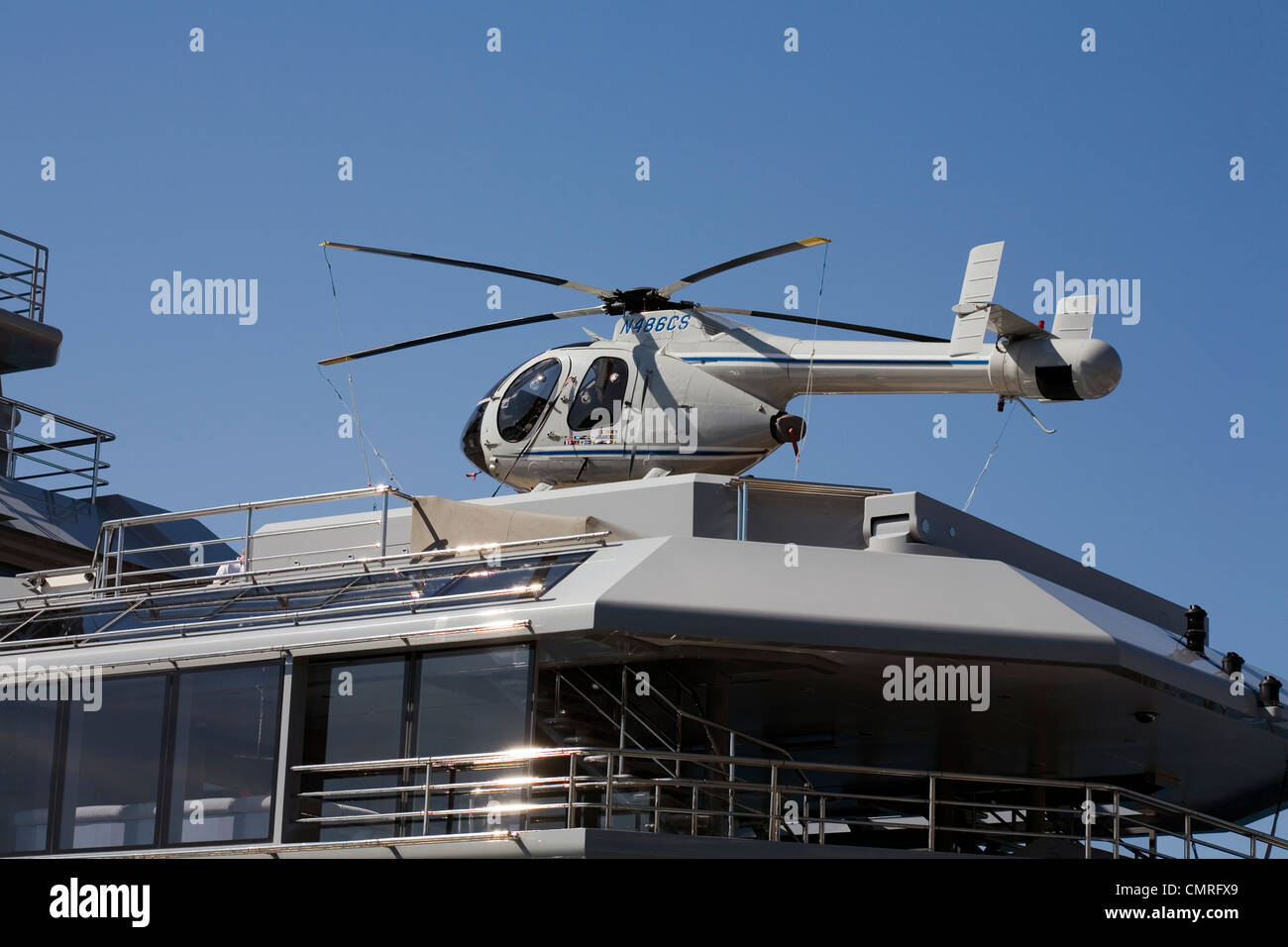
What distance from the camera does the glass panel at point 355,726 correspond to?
745 inches

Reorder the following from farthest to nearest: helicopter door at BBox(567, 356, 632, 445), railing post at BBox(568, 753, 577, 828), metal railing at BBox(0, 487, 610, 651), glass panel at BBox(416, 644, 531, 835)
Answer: helicopter door at BBox(567, 356, 632, 445) < metal railing at BBox(0, 487, 610, 651) < glass panel at BBox(416, 644, 531, 835) < railing post at BBox(568, 753, 577, 828)

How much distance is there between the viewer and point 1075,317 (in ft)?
76.0

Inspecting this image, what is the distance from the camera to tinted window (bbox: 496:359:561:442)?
26078 mm

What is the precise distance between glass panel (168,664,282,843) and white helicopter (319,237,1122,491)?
6406mm

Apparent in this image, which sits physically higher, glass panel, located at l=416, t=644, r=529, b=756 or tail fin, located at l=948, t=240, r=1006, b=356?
tail fin, located at l=948, t=240, r=1006, b=356

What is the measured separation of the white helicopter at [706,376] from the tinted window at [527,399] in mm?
23

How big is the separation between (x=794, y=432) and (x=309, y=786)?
30.7 feet

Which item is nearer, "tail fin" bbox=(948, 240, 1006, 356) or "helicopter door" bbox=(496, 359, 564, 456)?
"tail fin" bbox=(948, 240, 1006, 356)

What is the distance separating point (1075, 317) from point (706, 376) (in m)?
5.60

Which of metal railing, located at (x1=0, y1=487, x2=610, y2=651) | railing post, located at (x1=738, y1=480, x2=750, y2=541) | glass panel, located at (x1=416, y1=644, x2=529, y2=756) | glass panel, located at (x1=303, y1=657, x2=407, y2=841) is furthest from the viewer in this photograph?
railing post, located at (x1=738, y1=480, x2=750, y2=541)

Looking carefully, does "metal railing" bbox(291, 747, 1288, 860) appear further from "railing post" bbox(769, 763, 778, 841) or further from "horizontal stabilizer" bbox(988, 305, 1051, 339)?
"horizontal stabilizer" bbox(988, 305, 1051, 339)

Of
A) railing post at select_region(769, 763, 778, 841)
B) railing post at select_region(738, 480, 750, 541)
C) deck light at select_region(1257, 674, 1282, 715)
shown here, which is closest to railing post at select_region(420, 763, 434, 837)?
railing post at select_region(769, 763, 778, 841)
